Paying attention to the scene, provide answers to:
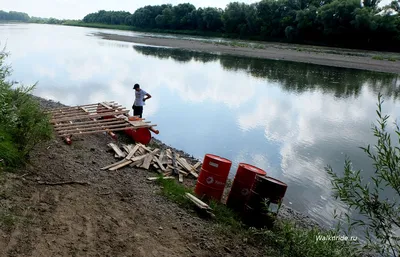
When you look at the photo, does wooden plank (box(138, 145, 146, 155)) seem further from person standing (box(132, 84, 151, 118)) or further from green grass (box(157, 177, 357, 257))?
person standing (box(132, 84, 151, 118))

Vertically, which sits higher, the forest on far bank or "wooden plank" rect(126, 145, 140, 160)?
the forest on far bank

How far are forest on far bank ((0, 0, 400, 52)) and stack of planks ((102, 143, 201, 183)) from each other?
64.4 metres

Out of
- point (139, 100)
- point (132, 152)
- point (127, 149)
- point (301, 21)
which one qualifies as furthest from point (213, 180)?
A: point (301, 21)

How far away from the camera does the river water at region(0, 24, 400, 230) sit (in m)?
13.1

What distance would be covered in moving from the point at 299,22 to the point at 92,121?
7110cm

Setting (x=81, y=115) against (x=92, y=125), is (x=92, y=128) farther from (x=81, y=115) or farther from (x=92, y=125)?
(x=81, y=115)

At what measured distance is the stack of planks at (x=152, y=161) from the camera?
9.30 metres

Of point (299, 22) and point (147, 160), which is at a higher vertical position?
point (299, 22)

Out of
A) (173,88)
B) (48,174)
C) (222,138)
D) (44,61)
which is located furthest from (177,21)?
(48,174)

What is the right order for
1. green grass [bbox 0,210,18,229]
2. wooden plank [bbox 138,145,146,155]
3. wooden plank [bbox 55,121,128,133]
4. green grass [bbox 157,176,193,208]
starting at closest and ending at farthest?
green grass [bbox 0,210,18,229], green grass [bbox 157,176,193,208], wooden plank [bbox 138,145,146,155], wooden plank [bbox 55,121,128,133]

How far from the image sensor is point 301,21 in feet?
245

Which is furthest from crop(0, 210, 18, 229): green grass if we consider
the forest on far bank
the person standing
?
the forest on far bank

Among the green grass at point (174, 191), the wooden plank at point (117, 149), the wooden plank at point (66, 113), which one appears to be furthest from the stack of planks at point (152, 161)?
the wooden plank at point (66, 113)

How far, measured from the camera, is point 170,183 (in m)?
8.51
